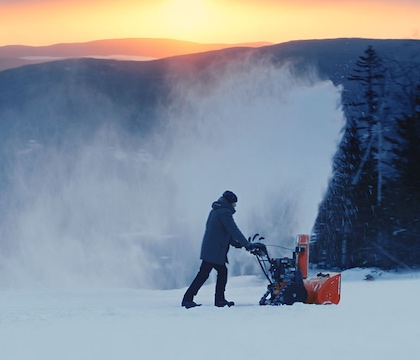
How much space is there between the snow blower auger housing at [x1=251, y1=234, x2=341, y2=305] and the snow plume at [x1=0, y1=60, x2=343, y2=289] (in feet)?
54.1

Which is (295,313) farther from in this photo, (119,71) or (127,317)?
(119,71)

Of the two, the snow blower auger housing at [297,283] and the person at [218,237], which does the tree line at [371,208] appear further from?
the person at [218,237]

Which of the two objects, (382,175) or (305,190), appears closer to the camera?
(305,190)

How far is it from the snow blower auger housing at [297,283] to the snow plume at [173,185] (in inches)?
649

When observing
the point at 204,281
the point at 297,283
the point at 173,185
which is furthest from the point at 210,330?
the point at 173,185

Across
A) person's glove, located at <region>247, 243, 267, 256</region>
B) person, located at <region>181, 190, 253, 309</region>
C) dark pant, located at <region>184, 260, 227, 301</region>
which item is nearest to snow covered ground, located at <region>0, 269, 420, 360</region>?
dark pant, located at <region>184, 260, 227, 301</region>

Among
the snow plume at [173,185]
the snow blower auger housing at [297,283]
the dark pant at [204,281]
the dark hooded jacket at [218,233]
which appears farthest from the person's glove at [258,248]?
the snow plume at [173,185]

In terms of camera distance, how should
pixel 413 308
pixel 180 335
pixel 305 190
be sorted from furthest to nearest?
pixel 305 190 < pixel 413 308 < pixel 180 335

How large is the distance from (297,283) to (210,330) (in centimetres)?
217

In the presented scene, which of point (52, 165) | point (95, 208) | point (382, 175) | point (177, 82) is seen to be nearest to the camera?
point (382, 175)

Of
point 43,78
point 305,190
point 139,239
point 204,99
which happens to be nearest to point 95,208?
point 139,239

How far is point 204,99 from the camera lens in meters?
73.1

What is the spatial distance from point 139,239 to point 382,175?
15628 mm

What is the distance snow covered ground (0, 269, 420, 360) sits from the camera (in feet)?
23.3
